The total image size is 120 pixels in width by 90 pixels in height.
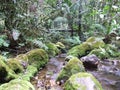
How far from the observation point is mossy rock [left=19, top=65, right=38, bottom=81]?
18.5 ft

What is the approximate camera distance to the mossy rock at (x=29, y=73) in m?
5.63

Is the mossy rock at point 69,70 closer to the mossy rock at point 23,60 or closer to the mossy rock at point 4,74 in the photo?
the mossy rock at point 23,60

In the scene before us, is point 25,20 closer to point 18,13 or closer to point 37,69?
point 18,13

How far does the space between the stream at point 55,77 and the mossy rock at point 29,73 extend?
123mm

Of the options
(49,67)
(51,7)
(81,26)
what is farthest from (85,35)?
(49,67)

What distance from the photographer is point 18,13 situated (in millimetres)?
9219

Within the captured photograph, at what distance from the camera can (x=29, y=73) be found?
19.8 feet

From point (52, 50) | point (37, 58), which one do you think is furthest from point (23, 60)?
point (52, 50)

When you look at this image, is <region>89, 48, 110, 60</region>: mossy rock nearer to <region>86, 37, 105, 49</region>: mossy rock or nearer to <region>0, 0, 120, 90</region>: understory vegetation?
<region>0, 0, 120, 90</region>: understory vegetation

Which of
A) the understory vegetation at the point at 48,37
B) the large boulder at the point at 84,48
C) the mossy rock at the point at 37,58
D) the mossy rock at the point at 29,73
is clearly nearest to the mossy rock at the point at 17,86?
the understory vegetation at the point at 48,37

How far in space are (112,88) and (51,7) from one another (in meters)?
7.89

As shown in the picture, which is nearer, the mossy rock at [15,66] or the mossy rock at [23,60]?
the mossy rock at [15,66]

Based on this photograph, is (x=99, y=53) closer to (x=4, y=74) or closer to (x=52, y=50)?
(x=52, y=50)

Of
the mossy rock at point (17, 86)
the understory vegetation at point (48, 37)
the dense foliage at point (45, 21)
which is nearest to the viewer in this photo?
the mossy rock at point (17, 86)
